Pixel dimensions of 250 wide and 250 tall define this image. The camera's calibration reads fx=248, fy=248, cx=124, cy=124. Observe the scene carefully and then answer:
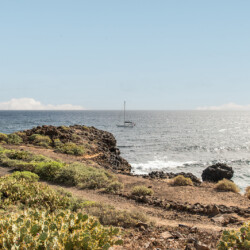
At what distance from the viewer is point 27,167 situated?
48.2 feet

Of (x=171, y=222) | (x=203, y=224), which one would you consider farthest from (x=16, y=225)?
(x=203, y=224)

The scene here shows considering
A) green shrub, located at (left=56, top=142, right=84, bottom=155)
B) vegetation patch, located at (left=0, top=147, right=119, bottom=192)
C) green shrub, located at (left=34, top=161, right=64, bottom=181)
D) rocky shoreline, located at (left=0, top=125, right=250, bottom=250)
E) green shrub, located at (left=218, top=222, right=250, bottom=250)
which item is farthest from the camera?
green shrub, located at (left=56, top=142, right=84, bottom=155)

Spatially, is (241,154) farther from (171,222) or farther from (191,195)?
(171,222)

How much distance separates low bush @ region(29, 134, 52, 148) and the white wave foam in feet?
35.5

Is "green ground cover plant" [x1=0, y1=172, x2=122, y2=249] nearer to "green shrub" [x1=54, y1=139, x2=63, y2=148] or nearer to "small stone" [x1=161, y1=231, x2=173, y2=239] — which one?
Answer: "small stone" [x1=161, y1=231, x2=173, y2=239]

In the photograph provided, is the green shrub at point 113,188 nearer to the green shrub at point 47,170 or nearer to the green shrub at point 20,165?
the green shrub at point 47,170

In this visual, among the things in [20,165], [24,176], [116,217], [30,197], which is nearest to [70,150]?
[20,165]

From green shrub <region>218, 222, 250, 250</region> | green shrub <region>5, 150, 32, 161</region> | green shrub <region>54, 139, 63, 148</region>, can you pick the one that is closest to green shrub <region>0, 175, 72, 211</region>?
green shrub <region>218, 222, 250, 250</region>

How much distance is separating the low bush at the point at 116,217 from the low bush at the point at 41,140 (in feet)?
58.6

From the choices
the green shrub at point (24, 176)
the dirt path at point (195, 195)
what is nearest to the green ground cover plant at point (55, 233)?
the green shrub at point (24, 176)

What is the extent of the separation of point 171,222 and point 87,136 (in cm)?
2475

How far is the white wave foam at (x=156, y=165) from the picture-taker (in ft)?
103

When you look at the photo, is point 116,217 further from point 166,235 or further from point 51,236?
point 51,236

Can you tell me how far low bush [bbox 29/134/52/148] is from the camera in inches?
987
